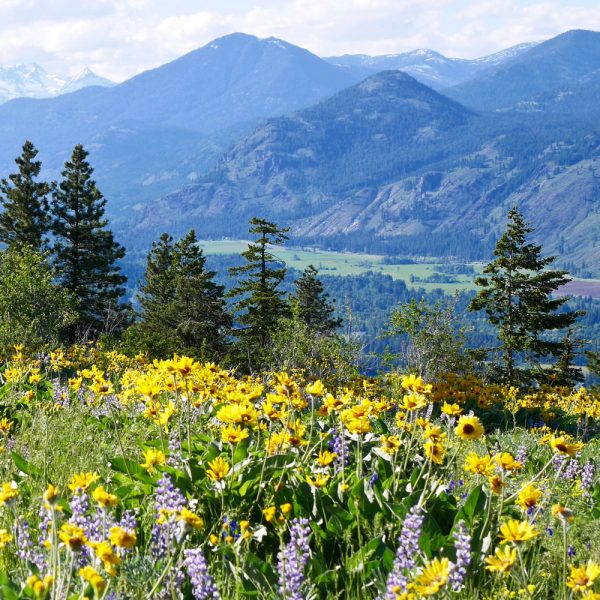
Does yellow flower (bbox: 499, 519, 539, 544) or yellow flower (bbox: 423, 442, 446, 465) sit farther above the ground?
yellow flower (bbox: 499, 519, 539, 544)

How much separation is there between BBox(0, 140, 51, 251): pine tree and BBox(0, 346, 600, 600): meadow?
38021mm

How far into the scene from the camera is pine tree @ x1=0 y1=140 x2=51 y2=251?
39.7 meters

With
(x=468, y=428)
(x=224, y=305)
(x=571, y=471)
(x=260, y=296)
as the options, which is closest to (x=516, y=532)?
(x=468, y=428)

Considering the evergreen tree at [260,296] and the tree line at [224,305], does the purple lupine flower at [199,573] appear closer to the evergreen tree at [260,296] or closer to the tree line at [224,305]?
the tree line at [224,305]

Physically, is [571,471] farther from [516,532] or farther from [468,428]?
[516,532]

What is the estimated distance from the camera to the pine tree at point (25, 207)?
39719 mm

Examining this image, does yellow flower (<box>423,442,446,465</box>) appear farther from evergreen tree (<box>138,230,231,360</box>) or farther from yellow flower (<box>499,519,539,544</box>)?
evergreen tree (<box>138,230,231,360</box>)

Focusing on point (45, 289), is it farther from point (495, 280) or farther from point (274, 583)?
point (495, 280)

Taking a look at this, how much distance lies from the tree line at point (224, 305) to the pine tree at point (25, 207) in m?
0.06

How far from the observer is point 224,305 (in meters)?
37.3

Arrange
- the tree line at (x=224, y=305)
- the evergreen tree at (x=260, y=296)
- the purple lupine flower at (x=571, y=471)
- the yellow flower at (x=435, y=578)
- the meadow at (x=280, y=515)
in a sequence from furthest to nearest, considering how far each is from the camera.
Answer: the evergreen tree at (x=260, y=296)
the tree line at (x=224, y=305)
the purple lupine flower at (x=571, y=471)
the meadow at (x=280, y=515)
the yellow flower at (x=435, y=578)

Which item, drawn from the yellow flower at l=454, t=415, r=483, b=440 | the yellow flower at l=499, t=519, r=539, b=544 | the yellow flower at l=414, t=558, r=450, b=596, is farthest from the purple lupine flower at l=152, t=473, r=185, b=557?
the yellow flower at l=454, t=415, r=483, b=440

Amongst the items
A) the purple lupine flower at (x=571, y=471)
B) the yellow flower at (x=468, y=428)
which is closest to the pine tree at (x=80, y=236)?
the purple lupine flower at (x=571, y=471)

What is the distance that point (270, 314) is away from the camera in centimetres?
3344
